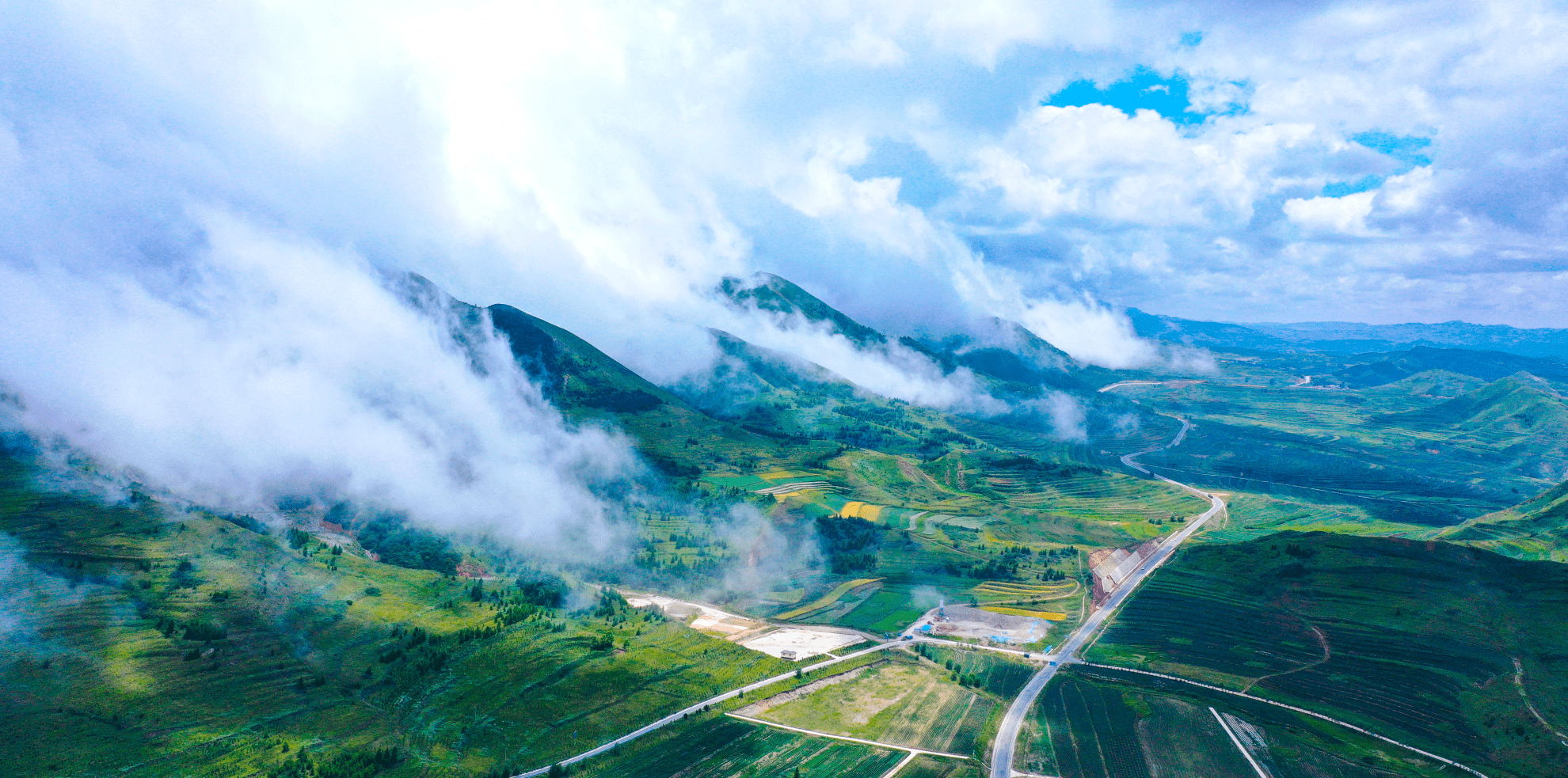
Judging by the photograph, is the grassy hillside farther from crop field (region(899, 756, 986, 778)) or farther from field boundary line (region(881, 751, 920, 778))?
crop field (region(899, 756, 986, 778))

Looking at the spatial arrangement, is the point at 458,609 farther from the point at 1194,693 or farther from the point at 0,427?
the point at 1194,693

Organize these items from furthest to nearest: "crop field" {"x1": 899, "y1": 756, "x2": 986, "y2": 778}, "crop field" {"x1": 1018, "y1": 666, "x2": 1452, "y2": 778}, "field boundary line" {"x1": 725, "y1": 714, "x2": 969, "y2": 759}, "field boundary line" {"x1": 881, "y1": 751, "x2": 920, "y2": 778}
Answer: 1. "field boundary line" {"x1": 725, "y1": 714, "x2": 969, "y2": 759}
2. "crop field" {"x1": 1018, "y1": 666, "x2": 1452, "y2": 778}
3. "field boundary line" {"x1": 881, "y1": 751, "x2": 920, "y2": 778}
4. "crop field" {"x1": 899, "y1": 756, "x2": 986, "y2": 778}

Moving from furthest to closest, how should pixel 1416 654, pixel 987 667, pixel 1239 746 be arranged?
pixel 987 667 → pixel 1416 654 → pixel 1239 746

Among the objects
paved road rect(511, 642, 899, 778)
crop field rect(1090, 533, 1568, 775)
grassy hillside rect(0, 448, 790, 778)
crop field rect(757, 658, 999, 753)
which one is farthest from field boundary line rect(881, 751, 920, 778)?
crop field rect(1090, 533, 1568, 775)

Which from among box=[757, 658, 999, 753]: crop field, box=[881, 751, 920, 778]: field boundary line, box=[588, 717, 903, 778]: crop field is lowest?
box=[588, 717, 903, 778]: crop field

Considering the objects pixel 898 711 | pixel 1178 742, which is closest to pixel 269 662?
pixel 898 711

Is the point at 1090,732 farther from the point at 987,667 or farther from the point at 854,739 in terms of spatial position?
the point at 854,739

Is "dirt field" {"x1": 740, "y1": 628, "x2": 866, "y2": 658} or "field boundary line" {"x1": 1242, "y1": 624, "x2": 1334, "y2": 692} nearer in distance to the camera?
"field boundary line" {"x1": 1242, "y1": 624, "x2": 1334, "y2": 692}

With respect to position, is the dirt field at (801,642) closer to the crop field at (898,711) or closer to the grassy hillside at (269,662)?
the grassy hillside at (269,662)
